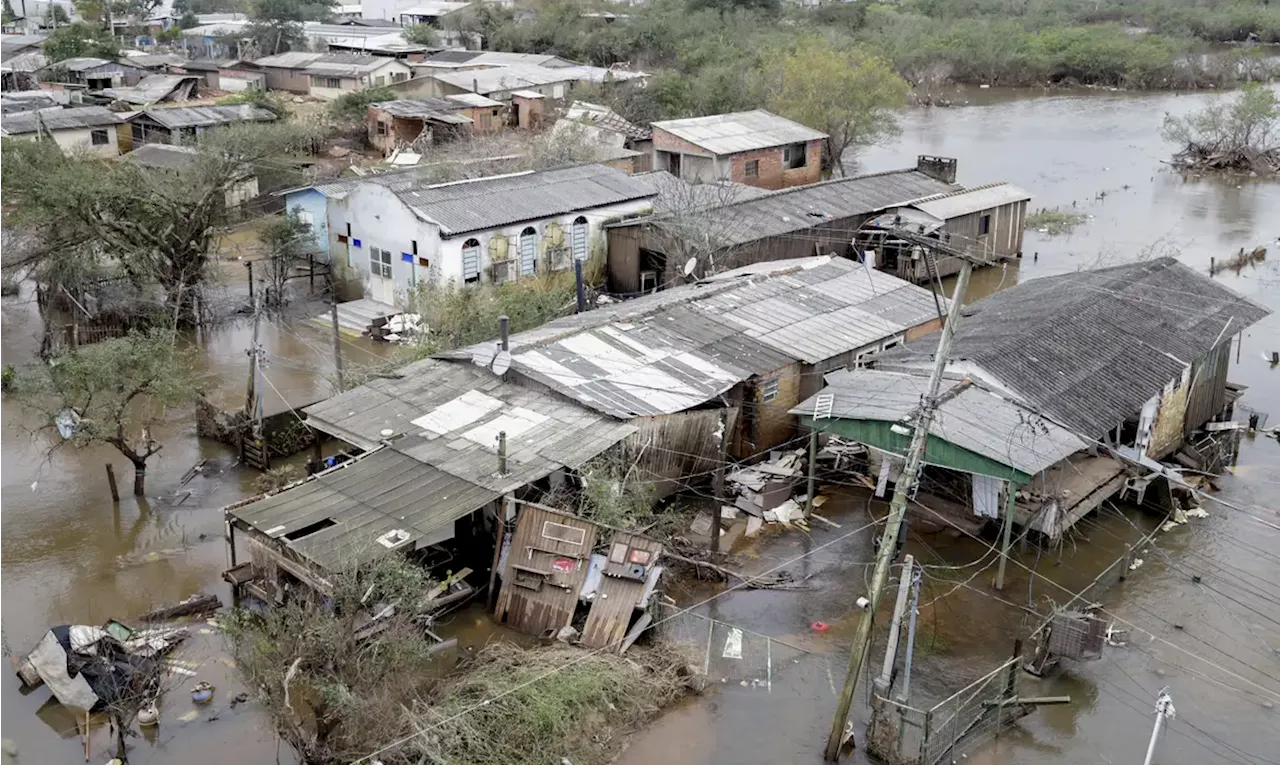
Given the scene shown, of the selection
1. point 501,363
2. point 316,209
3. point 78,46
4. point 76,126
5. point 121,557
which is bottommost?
point 121,557

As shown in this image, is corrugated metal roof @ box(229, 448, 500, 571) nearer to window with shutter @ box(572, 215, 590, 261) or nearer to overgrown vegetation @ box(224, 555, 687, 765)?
overgrown vegetation @ box(224, 555, 687, 765)

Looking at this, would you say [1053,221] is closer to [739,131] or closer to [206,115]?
[739,131]

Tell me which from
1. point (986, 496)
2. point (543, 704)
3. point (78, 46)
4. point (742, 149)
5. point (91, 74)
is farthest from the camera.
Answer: point (78, 46)

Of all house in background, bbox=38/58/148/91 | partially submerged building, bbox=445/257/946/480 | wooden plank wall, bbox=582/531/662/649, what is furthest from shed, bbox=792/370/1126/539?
house in background, bbox=38/58/148/91

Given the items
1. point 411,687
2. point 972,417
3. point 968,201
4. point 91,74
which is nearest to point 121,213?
point 411,687

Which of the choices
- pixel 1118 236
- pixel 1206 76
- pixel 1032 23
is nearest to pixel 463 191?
pixel 1118 236

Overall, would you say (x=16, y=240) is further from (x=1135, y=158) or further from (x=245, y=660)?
(x=1135, y=158)
